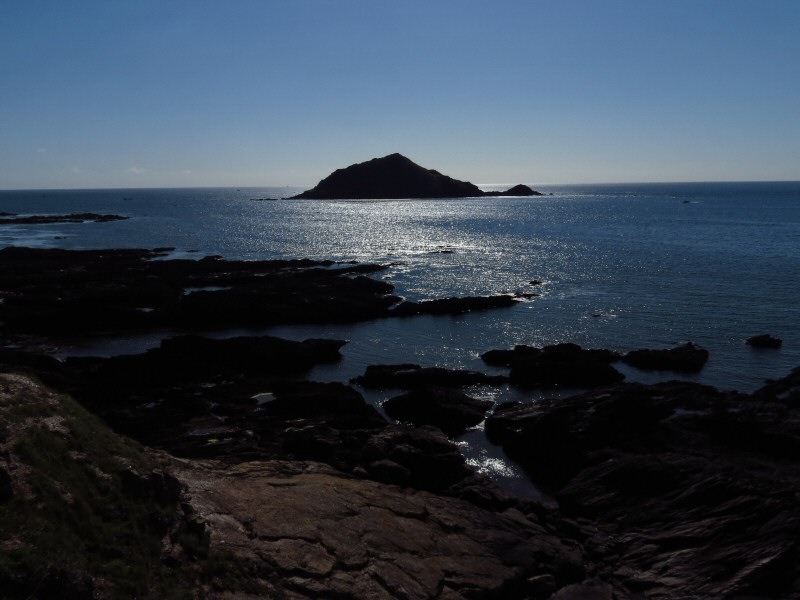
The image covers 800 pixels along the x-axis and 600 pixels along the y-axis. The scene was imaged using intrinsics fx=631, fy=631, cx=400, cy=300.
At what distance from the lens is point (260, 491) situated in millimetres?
19469

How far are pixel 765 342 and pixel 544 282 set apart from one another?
33.0 meters

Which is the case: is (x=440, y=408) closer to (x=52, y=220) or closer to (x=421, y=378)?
(x=421, y=378)

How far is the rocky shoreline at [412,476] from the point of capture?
16.0 metres

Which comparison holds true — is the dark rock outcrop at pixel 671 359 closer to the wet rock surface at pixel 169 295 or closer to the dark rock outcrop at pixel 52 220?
the wet rock surface at pixel 169 295

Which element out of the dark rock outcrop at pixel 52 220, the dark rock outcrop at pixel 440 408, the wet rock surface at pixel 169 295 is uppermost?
the dark rock outcrop at pixel 52 220

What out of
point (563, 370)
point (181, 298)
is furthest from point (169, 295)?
point (563, 370)

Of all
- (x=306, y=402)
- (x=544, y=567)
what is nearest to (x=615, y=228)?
(x=306, y=402)

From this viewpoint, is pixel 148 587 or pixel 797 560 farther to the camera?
pixel 797 560

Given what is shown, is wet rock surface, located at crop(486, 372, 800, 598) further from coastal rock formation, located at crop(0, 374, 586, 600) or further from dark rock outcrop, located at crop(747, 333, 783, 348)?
dark rock outcrop, located at crop(747, 333, 783, 348)

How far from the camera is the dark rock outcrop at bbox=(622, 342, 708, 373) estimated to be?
43.3 meters

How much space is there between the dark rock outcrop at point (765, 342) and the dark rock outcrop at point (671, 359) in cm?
531

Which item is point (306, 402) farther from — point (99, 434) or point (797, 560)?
point (797, 560)

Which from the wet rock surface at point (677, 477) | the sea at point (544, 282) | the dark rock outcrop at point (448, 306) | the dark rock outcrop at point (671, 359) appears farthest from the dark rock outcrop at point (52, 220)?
the wet rock surface at point (677, 477)

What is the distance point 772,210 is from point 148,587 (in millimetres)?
223243
